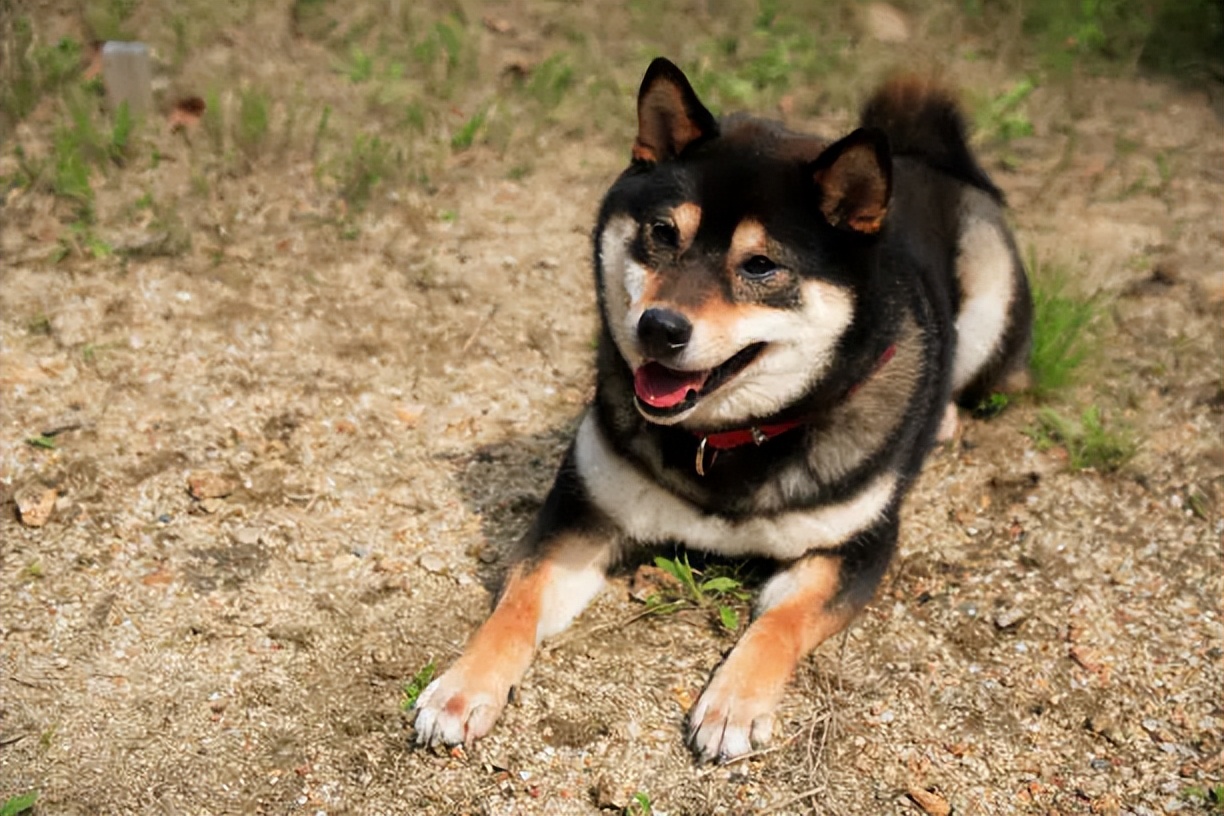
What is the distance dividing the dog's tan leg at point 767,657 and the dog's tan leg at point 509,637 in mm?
447

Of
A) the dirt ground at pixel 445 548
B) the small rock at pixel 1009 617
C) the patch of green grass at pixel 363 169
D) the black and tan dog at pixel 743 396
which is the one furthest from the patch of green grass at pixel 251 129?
the small rock at pixel 1009 617

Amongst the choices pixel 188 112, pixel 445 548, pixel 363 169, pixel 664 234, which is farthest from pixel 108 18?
pixel 664 234

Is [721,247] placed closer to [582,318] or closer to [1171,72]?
[582,318]

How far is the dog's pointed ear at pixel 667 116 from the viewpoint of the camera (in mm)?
2869

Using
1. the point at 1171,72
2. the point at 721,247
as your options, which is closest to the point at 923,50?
the point at 1171,72

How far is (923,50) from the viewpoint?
20.6ft

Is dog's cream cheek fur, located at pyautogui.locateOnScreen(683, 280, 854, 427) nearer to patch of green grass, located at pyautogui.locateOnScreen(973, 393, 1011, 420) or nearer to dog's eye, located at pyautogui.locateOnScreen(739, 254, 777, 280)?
dog's eye, located at pyautogui.locateOnScreen(739, 254, 777, 280)

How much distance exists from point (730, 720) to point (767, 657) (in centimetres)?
20

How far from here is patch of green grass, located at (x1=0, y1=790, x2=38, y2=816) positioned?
2.54 meters

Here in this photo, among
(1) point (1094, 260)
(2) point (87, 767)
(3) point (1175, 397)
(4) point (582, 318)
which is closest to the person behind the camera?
(2) point (87, 767)

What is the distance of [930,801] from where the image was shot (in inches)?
110

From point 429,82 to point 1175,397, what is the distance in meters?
3.48

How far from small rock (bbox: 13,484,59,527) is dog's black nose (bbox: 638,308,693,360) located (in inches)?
73.5

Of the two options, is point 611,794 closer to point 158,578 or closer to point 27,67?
point 158,578
